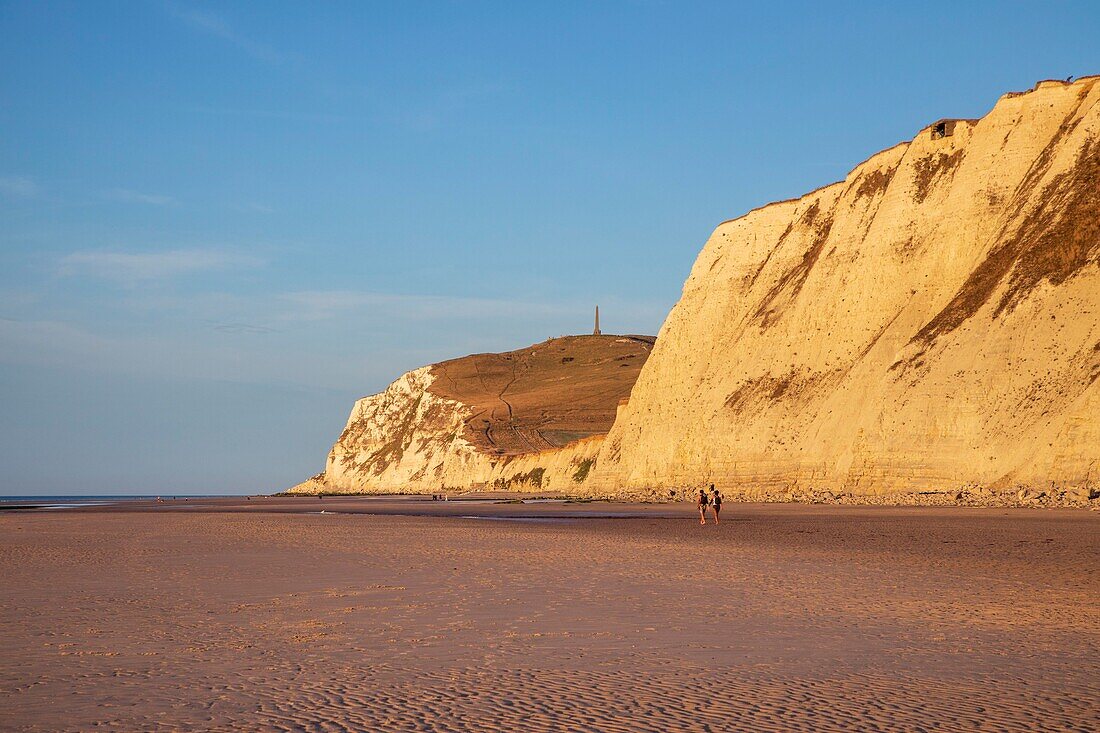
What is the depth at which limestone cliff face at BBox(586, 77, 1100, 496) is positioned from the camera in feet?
129

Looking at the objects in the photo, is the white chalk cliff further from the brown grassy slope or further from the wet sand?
the brown grassy slope

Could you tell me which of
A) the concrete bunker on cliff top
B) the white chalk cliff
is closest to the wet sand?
the white chalk cliff

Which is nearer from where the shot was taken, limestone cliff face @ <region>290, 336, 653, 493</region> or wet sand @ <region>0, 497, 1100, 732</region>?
wet sand @ <region>0, 497, 1100, 732</region>

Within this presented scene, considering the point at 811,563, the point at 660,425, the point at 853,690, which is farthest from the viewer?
the point at 660,425

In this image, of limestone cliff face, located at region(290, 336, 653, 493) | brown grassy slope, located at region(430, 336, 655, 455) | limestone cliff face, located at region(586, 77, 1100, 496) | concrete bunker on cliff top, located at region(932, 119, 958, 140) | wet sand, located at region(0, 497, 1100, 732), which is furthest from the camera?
brown grassy slope, located at region(430, 336, 655, 455)

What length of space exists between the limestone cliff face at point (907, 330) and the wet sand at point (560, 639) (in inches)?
705

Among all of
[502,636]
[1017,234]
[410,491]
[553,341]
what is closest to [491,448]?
[410,491]

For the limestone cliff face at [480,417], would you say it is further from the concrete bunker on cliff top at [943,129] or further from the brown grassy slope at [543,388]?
the concrete bunker on cliff top at [943,129]

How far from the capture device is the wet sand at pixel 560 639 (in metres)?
7.75

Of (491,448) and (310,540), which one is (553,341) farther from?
(310,540)

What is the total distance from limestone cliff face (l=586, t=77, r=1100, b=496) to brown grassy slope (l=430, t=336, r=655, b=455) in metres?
49.9

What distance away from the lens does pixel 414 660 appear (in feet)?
32.6

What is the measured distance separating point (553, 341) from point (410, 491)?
4684 centimetres

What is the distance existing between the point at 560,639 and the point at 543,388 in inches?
4972
